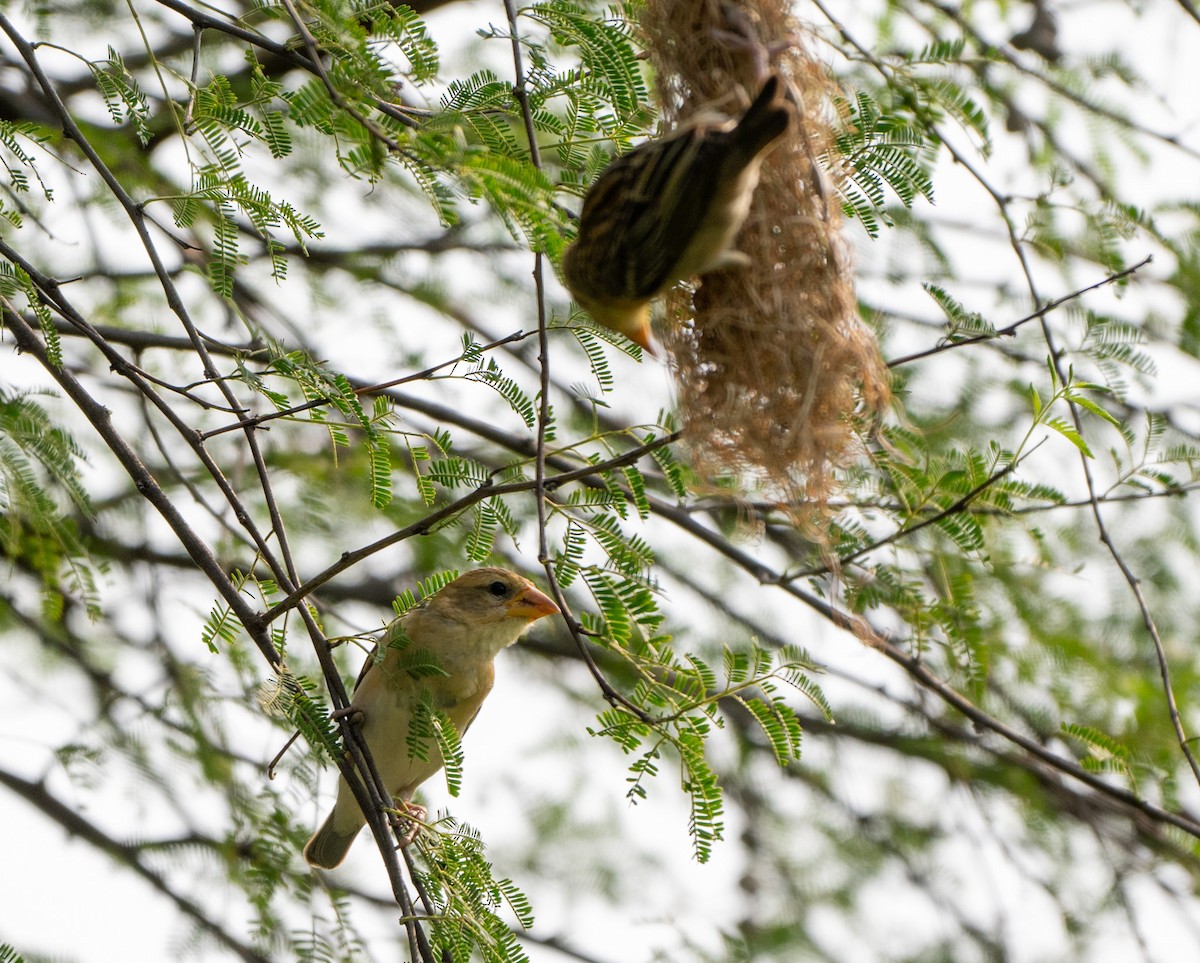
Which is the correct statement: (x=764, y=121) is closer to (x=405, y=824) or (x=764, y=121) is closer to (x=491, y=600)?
(x=405, y=824)

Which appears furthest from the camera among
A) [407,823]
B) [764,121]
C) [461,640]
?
[461,640]

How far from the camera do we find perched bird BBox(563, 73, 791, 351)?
9.20 ft

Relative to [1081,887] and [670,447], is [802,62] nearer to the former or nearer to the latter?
[670,447]

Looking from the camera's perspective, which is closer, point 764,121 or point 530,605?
point 764,121

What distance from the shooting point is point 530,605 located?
477 centimetres

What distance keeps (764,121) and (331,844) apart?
343cm

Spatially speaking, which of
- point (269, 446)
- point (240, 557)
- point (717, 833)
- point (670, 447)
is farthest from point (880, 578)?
point (269, 446)

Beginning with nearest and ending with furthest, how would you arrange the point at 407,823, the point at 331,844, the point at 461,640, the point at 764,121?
the point at 764,121 < the point at 407,823 < the point at 461,640 < the point at 331,844

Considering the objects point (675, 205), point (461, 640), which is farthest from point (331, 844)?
point (675, 205)

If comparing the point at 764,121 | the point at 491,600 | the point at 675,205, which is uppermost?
the point at 491,600

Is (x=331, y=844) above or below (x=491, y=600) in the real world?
below

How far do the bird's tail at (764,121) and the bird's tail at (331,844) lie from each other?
3269mm

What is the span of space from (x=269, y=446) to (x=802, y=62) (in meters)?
3.60

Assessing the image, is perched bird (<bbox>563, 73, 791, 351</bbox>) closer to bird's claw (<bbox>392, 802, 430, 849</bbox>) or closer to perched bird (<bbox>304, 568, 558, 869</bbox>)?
bird's claw (<bbox>392, 802, 430, 849</bbox>)
